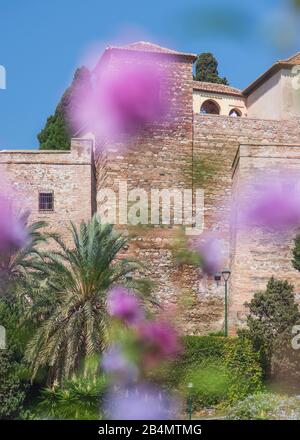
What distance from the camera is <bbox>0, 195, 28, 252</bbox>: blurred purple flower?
18406mm

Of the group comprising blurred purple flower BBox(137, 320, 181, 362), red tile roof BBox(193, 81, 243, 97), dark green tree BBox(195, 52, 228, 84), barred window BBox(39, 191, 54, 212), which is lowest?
blurred purple flower BBox(137, 320, 181, 362)

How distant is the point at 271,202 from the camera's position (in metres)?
21.3

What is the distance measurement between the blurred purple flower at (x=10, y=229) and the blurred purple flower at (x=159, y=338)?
3011 mm

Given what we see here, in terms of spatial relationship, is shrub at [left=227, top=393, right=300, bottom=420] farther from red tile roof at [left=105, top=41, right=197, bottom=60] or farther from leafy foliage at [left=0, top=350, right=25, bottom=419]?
red tile roof at [left=105, top=41, right=197, bottom=60]

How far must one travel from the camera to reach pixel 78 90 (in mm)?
24594

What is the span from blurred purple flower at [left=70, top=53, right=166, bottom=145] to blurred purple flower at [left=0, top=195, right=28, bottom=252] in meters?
2.47

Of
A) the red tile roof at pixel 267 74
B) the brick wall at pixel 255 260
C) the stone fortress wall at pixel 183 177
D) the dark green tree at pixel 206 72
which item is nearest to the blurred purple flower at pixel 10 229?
the stone fortress wall at pixel 183 177

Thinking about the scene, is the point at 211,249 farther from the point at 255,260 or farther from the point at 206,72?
the point at 206,72

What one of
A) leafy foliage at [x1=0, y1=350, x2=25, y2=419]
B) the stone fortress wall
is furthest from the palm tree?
the stone fortress wall

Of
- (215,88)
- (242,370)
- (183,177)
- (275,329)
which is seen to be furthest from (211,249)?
(215,88)

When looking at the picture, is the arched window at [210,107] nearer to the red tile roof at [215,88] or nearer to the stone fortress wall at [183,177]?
the red tile roof at [215,88]

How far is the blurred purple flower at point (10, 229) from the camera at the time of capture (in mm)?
18406

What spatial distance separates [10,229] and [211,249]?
216 inches
